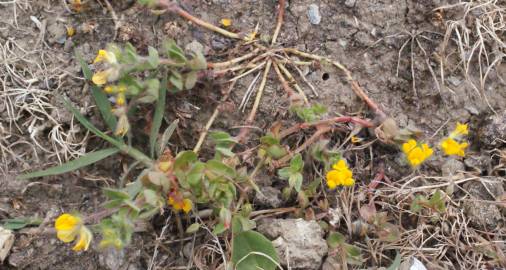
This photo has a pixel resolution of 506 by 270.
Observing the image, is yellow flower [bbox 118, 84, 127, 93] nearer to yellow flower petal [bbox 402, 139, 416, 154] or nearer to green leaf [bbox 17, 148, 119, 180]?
green leaf [bbox 17, 148, 119, 180]

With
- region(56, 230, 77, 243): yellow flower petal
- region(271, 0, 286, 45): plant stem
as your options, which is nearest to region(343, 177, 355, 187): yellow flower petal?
region(271, 0, 286, 45): plant stem

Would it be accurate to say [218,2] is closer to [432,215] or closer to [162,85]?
[162,85]

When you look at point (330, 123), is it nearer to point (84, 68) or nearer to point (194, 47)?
point (194, 47)

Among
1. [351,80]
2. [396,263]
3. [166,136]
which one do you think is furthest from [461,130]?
[166,136]

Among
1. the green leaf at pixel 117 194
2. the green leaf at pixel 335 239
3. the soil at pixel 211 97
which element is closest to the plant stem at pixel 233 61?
the soil at pixel 211 97

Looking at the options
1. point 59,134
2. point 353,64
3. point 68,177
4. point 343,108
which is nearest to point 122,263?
→ point 68,177

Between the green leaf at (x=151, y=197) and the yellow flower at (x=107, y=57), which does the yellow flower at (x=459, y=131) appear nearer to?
the green leaf at (x=151, y=197)
